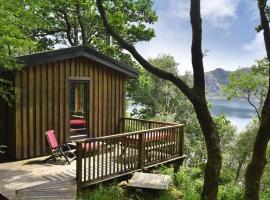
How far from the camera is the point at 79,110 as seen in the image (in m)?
14.1

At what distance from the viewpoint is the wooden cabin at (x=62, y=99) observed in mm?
10602

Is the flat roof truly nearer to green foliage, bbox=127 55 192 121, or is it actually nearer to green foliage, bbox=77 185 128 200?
green foliage, bbox=77 185 128 200

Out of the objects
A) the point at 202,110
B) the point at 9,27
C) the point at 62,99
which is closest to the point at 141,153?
the point at 202,110

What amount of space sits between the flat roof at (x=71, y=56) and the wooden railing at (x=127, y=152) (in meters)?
3.07

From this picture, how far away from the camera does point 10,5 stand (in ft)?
28.7

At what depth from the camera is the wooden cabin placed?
1060 cm

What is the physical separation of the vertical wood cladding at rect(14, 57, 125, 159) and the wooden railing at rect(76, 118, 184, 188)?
1.89m

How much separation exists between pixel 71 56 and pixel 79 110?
3098mm

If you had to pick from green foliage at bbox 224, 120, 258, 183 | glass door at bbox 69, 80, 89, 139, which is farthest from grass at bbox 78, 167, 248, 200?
green foliage at bbox 224, 120, 258, 183

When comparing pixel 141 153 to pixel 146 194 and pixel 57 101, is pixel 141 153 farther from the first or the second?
pixel 57 101

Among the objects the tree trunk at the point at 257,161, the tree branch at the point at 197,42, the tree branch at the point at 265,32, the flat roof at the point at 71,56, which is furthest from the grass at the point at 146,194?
the flat roof at the point at 71,56

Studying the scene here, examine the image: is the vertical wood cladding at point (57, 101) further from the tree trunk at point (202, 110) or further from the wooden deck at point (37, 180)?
the tree trunk at point (202, 110)

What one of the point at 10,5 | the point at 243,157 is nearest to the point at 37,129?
the point at 10,5

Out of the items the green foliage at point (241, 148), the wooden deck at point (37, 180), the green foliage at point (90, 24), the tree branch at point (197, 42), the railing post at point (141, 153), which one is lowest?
the green foliage at point (241, 148)
